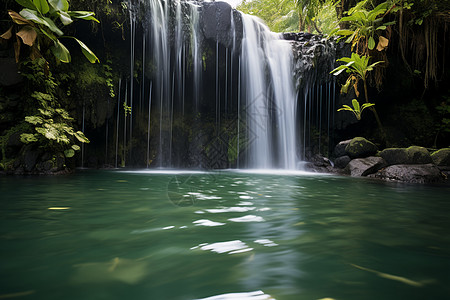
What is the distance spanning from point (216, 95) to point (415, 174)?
8747 mm

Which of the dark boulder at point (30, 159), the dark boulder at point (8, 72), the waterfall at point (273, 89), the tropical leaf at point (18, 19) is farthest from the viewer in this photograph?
the waterfall at point (273, 89)

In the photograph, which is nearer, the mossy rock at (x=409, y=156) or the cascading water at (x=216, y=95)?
the mossy rock at (x=409, y=156)

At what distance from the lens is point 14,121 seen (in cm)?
698

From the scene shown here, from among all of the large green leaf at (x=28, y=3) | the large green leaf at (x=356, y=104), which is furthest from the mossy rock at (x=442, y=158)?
the large green leaf at (x=28, y=3)


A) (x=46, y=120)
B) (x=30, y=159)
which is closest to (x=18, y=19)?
(x=46, y=120)

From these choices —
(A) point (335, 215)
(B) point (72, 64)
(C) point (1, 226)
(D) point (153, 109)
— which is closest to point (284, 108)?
(D) point (153, 109)

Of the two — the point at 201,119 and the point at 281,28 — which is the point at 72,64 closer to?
the point at 201,119

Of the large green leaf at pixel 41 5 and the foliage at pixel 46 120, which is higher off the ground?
the large green leaf at pixel 41 5

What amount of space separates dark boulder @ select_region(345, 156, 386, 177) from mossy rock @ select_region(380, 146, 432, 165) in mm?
312

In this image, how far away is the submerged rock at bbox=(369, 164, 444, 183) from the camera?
691 centimetres

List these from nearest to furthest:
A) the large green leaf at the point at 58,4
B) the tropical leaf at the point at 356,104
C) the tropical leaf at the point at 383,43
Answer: the large green leaf at the point at 58,4, the tropical leaf at the point at 383,43, the tropical leaf at the point at 356,104

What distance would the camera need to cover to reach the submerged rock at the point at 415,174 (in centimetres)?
691

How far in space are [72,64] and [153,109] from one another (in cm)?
376

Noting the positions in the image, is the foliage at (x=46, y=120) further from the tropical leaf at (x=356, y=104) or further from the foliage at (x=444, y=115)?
the foliage at (x=444, y=115)
